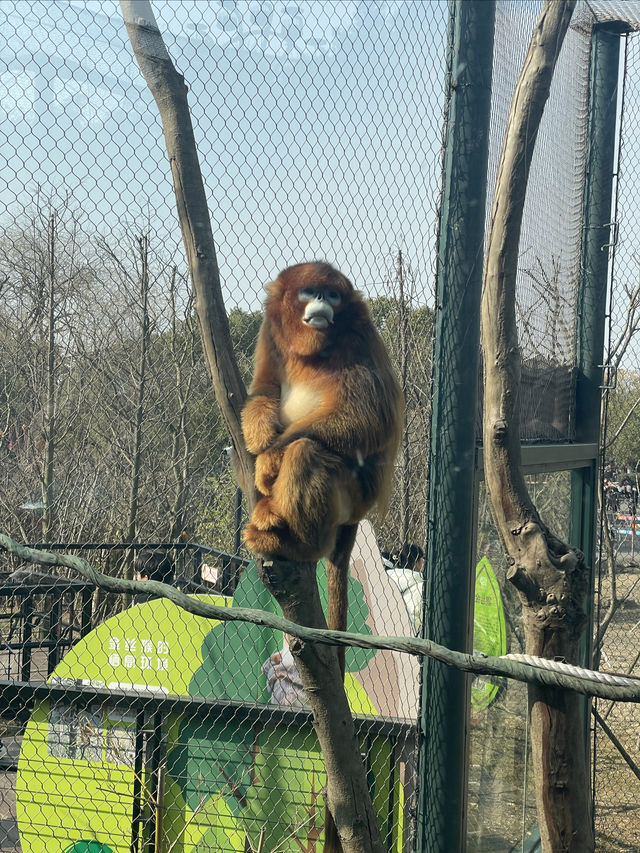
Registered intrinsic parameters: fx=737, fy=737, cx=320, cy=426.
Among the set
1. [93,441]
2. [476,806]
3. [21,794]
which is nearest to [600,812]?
[476,806]

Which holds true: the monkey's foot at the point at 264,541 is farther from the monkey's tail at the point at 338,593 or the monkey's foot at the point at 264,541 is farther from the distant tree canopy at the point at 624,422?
the distant tree canopy at the point at 624,422

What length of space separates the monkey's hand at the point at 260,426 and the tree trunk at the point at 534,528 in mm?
884

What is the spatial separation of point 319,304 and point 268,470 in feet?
2.44

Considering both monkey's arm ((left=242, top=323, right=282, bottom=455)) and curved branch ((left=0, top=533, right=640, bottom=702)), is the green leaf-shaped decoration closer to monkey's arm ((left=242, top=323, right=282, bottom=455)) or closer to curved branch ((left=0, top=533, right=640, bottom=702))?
monkey's arm ((left=242, top=323, right=282, bottom=455))

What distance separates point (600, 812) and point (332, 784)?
3.56 metres

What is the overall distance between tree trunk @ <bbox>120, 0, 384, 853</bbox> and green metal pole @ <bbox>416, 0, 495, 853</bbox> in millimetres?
282

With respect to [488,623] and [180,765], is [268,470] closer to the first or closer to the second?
[488,623]

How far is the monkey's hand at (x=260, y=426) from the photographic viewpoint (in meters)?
2.87

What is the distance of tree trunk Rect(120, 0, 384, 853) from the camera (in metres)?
2.41

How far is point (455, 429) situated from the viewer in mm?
2730

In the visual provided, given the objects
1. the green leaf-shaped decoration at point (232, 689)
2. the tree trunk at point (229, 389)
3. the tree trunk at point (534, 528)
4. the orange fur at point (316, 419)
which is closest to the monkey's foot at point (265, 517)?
the orange fur at point (316, 419)

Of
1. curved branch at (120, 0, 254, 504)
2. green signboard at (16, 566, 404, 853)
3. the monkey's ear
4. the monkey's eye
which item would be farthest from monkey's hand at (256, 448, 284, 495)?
green signboard at (16, 566, 404, 853)

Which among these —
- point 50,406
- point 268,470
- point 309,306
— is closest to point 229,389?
point 268,470

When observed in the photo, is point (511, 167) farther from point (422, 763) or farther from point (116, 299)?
point (116, 299)
